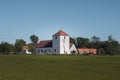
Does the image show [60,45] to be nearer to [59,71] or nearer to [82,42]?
[82,42]

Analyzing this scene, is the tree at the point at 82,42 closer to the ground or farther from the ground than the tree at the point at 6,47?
farther from the ground

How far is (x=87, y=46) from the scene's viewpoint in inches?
6457

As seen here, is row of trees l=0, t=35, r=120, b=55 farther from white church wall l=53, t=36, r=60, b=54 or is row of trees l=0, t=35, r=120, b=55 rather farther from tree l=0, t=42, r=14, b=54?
white church wall l=53, t=36, r=60, b=54

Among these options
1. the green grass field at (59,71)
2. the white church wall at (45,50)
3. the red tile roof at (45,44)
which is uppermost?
the red tile roof at (45,44)

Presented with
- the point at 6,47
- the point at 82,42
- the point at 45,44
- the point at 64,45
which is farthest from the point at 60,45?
the point at 6,47

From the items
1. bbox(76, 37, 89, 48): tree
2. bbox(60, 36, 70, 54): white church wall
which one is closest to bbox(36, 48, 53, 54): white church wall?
bbox(60, 36, 70, 54): white church wall

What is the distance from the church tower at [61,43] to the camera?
142512 mm

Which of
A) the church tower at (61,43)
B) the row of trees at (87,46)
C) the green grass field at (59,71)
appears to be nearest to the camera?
the green grass field at (59,71)

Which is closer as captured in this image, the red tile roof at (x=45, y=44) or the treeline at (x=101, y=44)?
the treeline at (x=101, y=44)

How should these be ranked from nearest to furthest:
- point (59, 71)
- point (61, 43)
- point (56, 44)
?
point (59, 71)
point (61, 43)
point (56, 44)

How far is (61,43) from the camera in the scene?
143750 millimetres

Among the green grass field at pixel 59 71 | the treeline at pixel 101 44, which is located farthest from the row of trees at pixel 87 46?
the green grass field at pixel 59 71

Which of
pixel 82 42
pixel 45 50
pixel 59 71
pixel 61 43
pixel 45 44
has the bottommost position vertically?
pixel 59 71

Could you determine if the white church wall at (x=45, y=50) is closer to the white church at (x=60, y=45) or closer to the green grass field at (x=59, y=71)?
the white church at (x=60, y=45)
